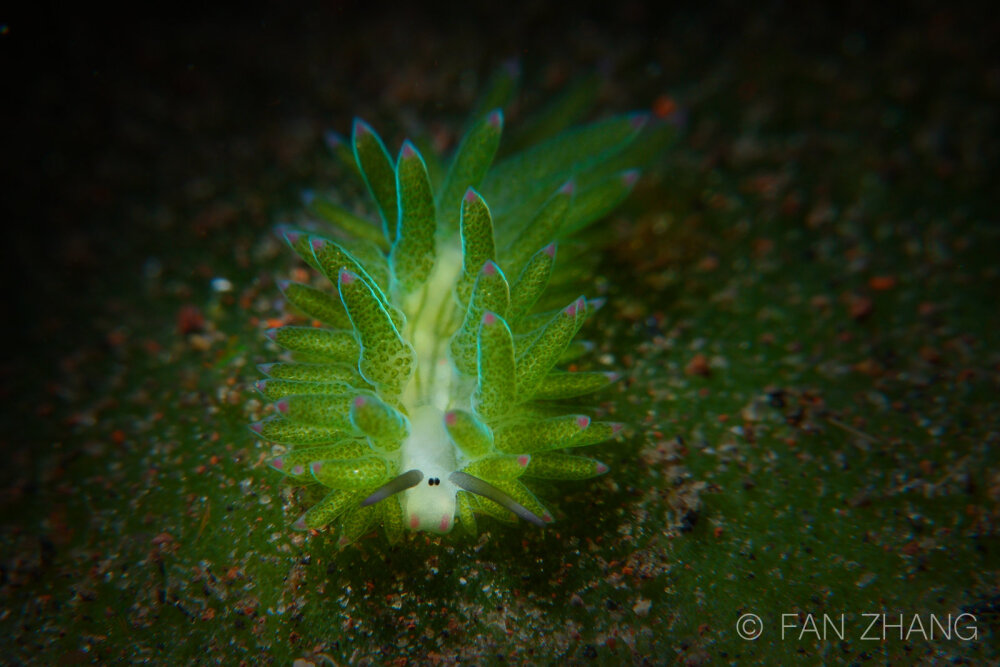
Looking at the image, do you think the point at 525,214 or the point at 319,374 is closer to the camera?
the point at 319,374

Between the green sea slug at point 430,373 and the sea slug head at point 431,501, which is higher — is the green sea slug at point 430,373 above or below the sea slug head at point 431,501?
above

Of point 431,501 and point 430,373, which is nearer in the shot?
point 431,501

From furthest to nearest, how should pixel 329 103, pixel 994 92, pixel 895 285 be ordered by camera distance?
pixel 329 103 → pixel 994 92 → pixel 895 285

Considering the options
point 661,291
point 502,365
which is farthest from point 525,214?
point 502,365

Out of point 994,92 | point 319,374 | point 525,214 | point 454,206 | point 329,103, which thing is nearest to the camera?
point 319,374

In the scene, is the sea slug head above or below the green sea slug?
below

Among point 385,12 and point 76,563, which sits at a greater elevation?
point 385,12

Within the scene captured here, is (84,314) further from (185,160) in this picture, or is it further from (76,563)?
(76,563)

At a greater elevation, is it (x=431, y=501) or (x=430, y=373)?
(x=430, y=373)
